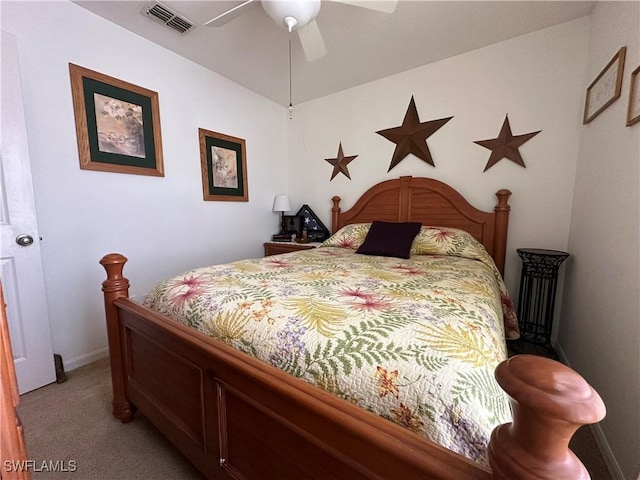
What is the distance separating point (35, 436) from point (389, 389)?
71.6 inches

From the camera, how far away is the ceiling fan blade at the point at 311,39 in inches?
69.3

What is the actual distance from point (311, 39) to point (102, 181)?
1827mm

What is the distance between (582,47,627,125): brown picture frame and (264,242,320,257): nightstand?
238 cm

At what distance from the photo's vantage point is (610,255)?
144cm

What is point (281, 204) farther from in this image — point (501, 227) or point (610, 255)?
point (610, 255)

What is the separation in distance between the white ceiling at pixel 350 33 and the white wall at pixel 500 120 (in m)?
0.14

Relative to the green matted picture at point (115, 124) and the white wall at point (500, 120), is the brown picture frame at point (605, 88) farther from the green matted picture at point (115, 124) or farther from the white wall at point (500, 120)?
the green matted picture at point (115, 124)

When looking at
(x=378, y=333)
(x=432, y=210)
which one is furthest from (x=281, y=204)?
(x=378, y=333)

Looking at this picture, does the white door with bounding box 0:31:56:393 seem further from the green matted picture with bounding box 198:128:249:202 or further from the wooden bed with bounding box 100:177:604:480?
the green matted picture with bounding box 198:128:249:202

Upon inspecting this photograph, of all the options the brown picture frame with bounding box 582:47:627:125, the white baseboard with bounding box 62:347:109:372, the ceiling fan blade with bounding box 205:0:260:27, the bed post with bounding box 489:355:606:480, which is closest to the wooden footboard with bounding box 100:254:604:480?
the bed post with bounding box 489:355:606:480

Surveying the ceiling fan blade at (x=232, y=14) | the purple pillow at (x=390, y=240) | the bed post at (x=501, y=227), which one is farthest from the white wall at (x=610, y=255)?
the ceiling fan blade at (x=232, y=14)

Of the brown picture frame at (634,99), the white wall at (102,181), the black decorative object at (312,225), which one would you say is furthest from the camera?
the black decorative object at (312,225)

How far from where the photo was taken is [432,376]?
0.62 metres

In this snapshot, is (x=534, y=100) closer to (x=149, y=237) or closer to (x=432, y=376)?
(x=432, y=376)
